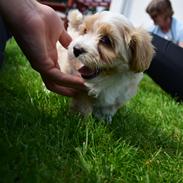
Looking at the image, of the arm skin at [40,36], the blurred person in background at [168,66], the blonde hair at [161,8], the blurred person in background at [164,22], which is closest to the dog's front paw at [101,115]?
the arm skin at [40,36]

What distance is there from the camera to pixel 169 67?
4824mm

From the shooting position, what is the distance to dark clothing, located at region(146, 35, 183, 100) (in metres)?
4.75

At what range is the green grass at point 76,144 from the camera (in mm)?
1937

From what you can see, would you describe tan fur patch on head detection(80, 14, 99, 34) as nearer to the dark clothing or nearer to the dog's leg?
the dog's leg

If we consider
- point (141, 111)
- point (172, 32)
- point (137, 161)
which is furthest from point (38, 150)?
point (172, 32)

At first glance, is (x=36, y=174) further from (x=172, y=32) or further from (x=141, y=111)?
(x=172, y=32)

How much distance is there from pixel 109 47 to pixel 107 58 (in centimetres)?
8

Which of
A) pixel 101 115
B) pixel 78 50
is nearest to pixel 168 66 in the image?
pixel 101 115

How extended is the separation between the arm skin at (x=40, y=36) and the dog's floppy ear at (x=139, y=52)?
1.07 feet

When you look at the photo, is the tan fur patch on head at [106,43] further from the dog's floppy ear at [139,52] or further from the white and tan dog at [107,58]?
the dog's floppy ear at [139,52]

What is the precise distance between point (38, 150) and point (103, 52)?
2.34 ft

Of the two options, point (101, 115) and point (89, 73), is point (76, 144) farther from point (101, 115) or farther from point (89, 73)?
point (101, 115)

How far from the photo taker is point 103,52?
2520 mm

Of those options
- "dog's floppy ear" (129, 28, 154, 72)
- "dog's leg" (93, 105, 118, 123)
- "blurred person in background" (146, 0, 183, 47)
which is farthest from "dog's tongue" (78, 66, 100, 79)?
"blurred person in background" (146, 0, 183, 47)
